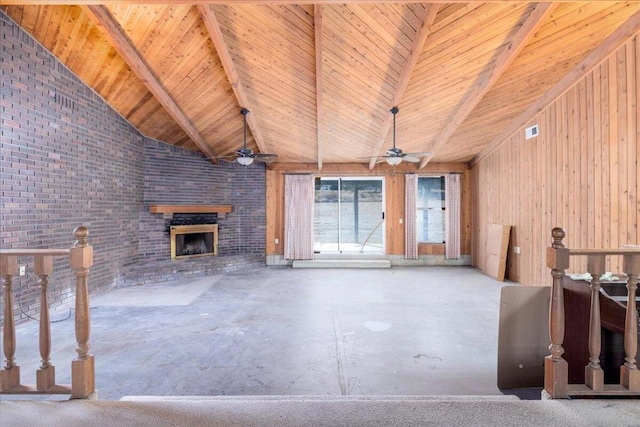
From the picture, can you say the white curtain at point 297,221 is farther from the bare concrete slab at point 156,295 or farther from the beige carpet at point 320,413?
the beige carpet at point 320,413

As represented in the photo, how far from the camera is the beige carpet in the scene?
1.43m

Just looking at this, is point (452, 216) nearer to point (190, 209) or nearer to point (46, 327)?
point (190, 209)

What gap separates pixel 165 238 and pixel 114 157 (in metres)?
1.87

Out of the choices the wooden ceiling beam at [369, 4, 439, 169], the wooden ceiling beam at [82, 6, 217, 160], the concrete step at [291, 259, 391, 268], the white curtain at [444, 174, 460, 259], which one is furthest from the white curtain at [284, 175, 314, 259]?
the white curtain at [444, 174, 460, 259]

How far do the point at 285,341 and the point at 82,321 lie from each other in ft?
6.26

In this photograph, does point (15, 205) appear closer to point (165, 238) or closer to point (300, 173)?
point (165, 238)

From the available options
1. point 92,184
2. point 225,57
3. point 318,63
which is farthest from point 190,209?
point 318,63

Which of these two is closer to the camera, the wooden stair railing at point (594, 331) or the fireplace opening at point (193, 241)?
the wooden stair railing at point (594, 331)

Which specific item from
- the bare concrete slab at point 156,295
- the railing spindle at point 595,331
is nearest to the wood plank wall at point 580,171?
the railing spindle at point 595,331

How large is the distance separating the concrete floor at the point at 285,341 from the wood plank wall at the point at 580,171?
141cm

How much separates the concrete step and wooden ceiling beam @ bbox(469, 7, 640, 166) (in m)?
3.67

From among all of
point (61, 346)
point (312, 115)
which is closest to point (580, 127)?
point (312, 115)

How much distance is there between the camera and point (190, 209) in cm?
648

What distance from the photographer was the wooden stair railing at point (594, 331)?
158cm
